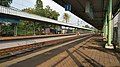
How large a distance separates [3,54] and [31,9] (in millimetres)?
78940

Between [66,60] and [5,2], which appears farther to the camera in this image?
[5,2]

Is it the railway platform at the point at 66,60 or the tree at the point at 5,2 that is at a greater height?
the tree at the point at 5,2

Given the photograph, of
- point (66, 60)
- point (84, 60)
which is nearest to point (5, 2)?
point (66, 60)

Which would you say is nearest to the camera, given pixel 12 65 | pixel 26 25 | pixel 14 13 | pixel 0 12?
pixel 12 65

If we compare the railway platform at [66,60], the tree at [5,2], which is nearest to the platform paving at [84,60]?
the railway platform at [66,60]

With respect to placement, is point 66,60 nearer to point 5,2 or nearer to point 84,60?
point 84,60

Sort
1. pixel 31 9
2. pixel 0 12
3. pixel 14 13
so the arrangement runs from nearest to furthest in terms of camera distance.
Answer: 1. pixel 0 12
2. pixel 14 13
3. pixel 31 9

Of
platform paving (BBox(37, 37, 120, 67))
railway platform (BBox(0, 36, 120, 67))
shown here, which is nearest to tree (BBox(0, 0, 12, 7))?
railway platform (BBox(0, 36, 120, 67))

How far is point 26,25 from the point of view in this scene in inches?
3071

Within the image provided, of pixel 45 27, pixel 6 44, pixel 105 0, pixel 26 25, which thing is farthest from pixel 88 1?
pixel 45 27

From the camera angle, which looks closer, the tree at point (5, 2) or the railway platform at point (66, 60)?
the railway platform at point (66, 60)

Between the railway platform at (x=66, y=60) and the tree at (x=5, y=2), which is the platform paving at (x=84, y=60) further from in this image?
the tree at (x=5, y=2)

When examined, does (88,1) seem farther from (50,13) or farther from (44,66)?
(50,13)

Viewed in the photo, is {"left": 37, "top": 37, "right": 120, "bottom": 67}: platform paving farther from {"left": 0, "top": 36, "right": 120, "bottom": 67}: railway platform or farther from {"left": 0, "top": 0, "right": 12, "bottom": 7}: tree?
{"left": 0, "top": 0, "right": 12, "bottom": 7}: tree
